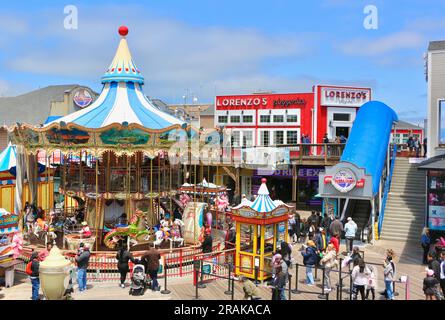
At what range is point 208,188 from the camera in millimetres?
24156

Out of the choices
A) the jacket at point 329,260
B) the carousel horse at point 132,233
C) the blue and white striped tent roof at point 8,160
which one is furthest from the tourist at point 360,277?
the blue and white striped tent roof at point 8,160

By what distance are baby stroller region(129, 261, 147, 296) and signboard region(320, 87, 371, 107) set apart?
2456 centimetres

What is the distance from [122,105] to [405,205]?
43.9 ft

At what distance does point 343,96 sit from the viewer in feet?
113

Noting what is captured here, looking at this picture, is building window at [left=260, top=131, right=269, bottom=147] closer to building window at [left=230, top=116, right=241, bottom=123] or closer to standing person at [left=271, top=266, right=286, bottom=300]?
building window at [left=230, top=116, right=241, bottom=123]

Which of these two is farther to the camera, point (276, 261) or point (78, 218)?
point (78, 218)

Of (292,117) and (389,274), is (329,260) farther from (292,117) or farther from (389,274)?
(292,117)

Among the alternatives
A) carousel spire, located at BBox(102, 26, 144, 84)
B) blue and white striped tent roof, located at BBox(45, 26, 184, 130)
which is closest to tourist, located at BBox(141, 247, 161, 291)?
blue and white striped tent roof, located at BBox(45, 26, 184, 130)

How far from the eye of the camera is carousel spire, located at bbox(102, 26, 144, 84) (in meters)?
18.9

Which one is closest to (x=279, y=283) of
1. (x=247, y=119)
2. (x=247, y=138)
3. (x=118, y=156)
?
Answer: (x=118, y=156)
